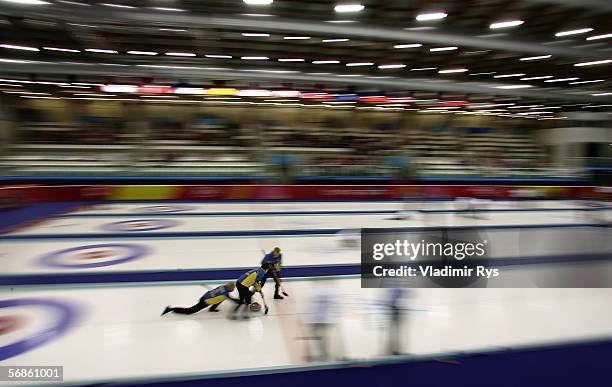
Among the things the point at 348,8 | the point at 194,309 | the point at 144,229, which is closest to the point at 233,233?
the point at 144,229

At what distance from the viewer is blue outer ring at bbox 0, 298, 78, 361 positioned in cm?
332

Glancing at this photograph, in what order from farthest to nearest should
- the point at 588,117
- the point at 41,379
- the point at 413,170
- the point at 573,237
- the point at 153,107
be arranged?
the point at 588,117 < the point at 153,107 < the point at 413,170 < the point at 573,237 < the point at 41,379

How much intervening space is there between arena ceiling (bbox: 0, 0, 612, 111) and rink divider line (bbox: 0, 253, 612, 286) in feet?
27.5

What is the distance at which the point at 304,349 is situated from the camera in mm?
3295

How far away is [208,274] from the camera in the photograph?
5.64 m

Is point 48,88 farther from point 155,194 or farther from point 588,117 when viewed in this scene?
point 588,117

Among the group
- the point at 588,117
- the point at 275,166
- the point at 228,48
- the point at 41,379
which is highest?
the point at 228,48

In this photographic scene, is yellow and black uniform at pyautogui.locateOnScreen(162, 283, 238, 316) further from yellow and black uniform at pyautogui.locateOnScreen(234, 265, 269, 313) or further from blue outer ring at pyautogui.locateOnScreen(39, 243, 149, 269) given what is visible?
blue outer ring at pyautogui.locateOnScreen(39, 243, 149, 269)

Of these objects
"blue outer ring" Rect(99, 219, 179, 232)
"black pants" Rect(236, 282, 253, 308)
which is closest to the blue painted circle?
"blue outer ring" Rect(99, 219, 179, 232)

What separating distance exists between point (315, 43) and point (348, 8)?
2.76 m

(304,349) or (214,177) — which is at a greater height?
(214,177)

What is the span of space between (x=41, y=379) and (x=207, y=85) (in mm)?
14850

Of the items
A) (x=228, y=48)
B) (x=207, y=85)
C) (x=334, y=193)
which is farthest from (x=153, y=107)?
(x=334, y=193)

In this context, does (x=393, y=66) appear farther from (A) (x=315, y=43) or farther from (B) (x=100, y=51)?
(B) (x=100, y=51)
